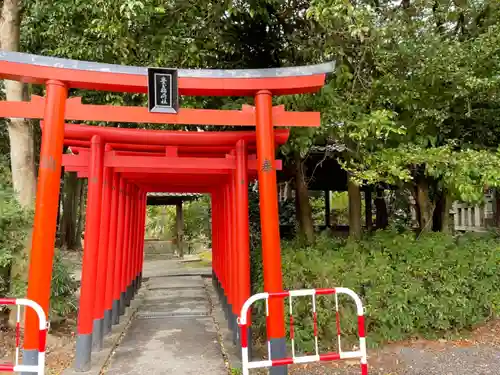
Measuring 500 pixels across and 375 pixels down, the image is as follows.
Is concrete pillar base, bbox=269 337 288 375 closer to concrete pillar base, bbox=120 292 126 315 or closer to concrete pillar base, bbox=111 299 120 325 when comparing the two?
concrete pillar base, bbox=111 299 120 325

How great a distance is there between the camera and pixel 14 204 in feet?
20.5

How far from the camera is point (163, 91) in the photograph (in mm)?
4539

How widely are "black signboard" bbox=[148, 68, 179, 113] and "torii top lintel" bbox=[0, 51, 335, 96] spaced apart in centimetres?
10

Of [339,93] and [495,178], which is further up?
[339,93]

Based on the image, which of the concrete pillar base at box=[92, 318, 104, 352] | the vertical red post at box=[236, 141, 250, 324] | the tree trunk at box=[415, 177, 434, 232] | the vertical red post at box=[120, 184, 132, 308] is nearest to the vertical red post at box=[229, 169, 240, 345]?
the vertical red post at box=[236, 141, 250, 324]

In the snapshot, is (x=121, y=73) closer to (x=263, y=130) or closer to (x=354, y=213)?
(x=263, y=130)

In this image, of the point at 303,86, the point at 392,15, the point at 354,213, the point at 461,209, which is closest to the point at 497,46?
the point at 392,15

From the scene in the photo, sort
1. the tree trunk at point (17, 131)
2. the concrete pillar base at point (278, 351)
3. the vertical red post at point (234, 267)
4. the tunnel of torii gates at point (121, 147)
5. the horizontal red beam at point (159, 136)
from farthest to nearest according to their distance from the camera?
1. the tree trunk at point (17, 131)
2. the vertical red post at point (234, 267)
3. the horizontal red beam at point (159, 136)
4. the concrete pillar base at point (278, 351)
5. the tunnel of torii gates at point (121, 147)

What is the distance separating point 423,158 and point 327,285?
2.17 m

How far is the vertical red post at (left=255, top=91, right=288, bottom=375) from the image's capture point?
4.45 meters

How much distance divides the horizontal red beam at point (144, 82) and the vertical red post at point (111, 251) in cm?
234

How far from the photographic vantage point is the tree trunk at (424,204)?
324 inches

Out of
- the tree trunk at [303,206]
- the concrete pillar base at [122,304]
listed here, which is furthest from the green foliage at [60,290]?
the tree trunk at [303,206]

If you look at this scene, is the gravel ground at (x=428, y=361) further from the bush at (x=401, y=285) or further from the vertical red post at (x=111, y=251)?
the vertical red post at (x=111, y=251)
